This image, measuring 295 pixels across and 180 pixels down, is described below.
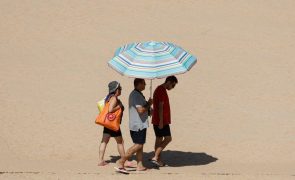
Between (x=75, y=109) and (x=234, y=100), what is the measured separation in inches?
138

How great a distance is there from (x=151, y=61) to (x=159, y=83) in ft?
20.3

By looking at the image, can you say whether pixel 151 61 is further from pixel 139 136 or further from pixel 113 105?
pixel 139 136

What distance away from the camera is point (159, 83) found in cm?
1625

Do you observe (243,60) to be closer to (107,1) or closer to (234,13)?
(234,13)

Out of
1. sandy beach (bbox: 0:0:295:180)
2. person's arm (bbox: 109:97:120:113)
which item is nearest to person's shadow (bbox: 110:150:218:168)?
sandy beach (bbox: 0:0:295:180)

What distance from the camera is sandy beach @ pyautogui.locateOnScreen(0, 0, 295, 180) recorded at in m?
11.3

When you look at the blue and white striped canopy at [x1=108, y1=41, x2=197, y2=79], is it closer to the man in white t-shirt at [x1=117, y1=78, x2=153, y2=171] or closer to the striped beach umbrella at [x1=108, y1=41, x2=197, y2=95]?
the striped beach umbrella at [x1=108, y1=41, x2=197, y2=95]

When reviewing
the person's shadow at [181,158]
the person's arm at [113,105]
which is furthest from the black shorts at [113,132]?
the person's shadow at [181,158]

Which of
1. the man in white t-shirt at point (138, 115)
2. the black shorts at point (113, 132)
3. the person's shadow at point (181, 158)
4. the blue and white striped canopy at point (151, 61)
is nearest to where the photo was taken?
the blue and white striped canopy at point (151, 61)

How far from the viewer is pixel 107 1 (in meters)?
23.9

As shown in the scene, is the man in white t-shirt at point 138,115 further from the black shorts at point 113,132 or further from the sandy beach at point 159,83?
the sandy beach at point 159,83

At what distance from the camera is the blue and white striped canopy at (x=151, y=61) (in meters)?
9.94

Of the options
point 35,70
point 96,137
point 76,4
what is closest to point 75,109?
point 96,137

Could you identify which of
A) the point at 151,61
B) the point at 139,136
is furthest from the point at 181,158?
the point at 151,61
